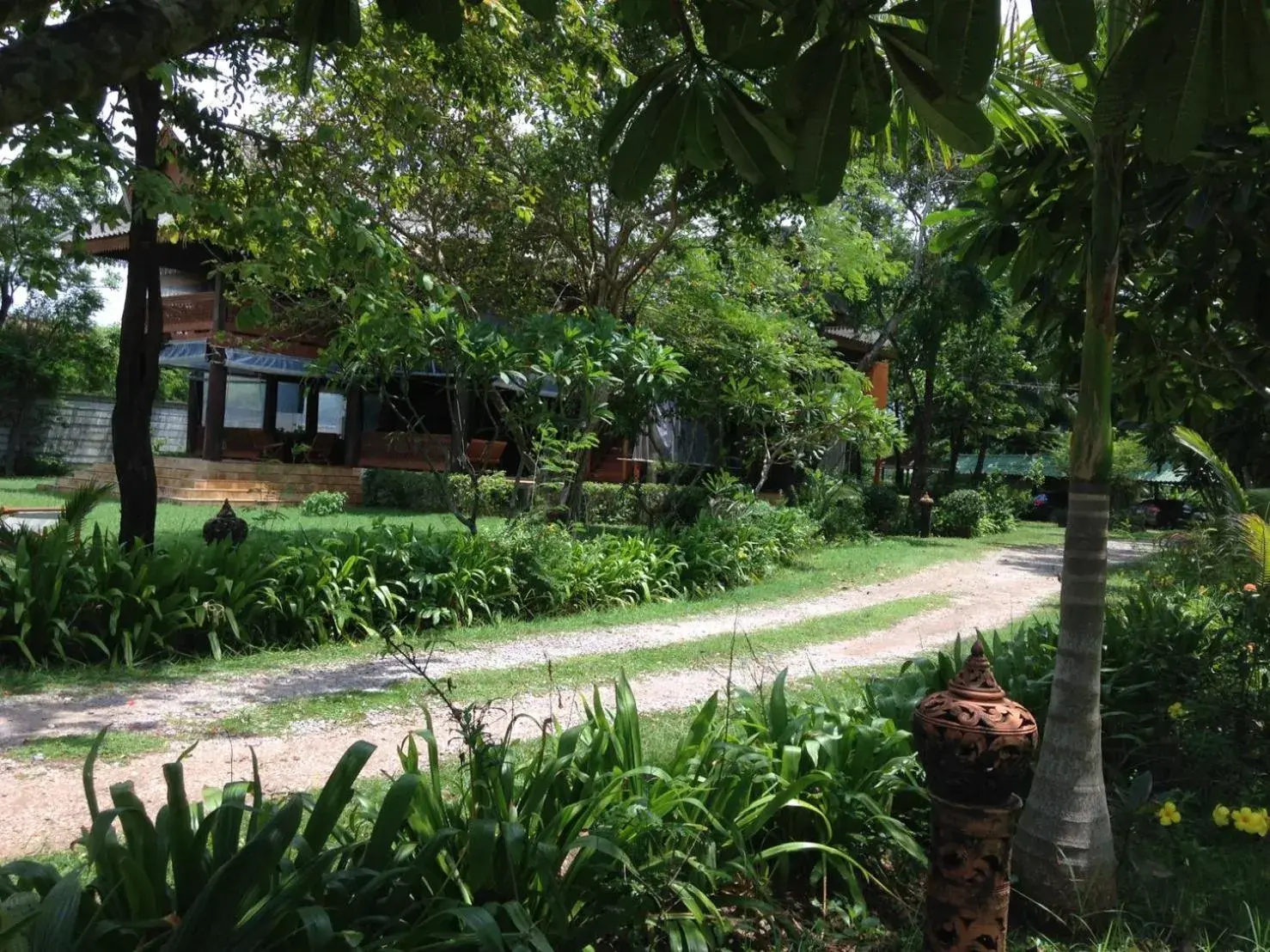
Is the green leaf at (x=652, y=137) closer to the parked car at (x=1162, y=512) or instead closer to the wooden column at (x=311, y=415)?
the wooden column at (x=311, y=415)

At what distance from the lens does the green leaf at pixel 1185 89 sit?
1.98 meters

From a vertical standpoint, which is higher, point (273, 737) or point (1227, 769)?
point (1227, 769)

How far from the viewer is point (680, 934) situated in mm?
2877

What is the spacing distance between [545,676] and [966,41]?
231 inches

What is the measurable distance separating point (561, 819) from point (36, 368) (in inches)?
1073

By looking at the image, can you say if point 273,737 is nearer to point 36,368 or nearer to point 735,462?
point 735,462

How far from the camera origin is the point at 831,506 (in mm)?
18891

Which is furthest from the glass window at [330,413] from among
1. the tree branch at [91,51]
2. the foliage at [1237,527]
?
the tree branch at [91,51]

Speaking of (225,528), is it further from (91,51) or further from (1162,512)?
(1162,512)

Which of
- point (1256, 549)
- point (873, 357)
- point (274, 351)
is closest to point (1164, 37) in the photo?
point (1256, 549)

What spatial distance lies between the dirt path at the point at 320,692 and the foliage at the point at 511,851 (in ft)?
1.16

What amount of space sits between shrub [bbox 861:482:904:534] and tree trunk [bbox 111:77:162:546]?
1692 centimetres

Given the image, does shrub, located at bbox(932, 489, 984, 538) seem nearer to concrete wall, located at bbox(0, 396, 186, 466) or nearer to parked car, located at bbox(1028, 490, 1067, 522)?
parked car, located at bbox(1028, 490, 1067, 522)

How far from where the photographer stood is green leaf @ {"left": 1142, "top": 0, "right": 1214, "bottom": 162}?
1.98 m
